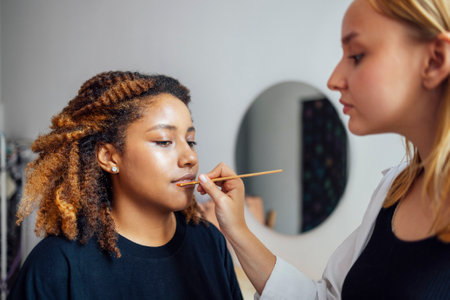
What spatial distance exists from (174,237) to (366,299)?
0.54 metres

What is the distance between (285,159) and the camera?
6.90ft

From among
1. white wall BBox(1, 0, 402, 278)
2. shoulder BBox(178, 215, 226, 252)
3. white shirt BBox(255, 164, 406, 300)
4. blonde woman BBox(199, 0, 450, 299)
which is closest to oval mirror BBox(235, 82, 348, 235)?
white wall BBox(1, 0, 402, 278)

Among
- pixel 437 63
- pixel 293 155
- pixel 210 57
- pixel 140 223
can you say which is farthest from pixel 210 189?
pixel 210 57

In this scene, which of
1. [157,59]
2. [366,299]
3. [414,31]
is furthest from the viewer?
[157,59]

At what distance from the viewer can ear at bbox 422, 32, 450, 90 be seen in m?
0.59

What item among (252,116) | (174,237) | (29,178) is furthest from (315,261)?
(29,178)

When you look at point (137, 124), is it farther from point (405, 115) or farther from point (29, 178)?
point (405, 115)

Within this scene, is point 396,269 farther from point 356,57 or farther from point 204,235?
point 204,235

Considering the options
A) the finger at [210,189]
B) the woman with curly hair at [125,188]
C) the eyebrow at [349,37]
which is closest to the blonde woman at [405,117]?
the eyebrow at [349,37]

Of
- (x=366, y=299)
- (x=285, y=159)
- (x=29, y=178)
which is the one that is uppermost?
(x=29, y=178)

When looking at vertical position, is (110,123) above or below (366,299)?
above

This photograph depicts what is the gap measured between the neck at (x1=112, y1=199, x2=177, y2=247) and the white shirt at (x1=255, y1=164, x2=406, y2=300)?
312 millimetres

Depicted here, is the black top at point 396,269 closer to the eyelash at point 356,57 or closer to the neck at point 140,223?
the eyelash at point 356,57

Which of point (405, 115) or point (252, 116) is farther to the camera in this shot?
point (252, 116)
